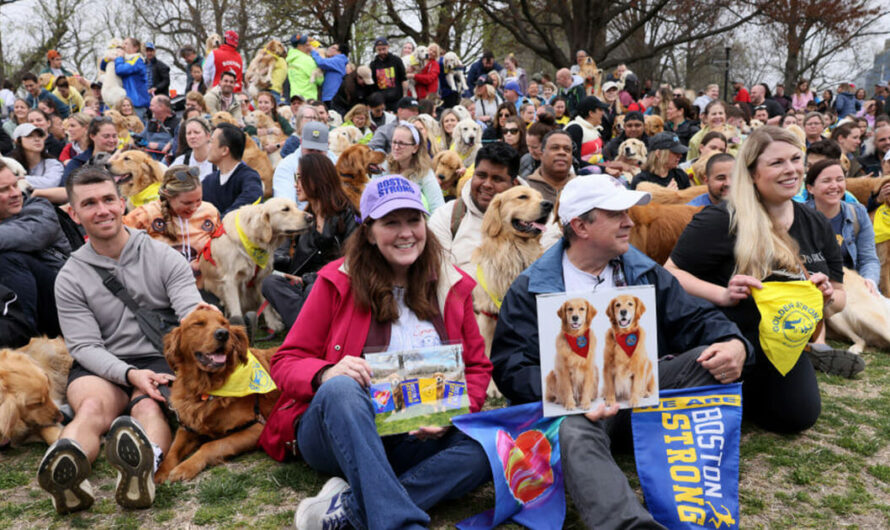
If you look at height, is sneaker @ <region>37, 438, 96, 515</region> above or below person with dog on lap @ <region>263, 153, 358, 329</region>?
below

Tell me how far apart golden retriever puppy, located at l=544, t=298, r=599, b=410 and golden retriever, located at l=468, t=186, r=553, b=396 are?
5.73 feet

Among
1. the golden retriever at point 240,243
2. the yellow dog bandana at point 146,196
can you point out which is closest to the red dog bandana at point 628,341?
the golden retriever at point 240,243

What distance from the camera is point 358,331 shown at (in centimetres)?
296

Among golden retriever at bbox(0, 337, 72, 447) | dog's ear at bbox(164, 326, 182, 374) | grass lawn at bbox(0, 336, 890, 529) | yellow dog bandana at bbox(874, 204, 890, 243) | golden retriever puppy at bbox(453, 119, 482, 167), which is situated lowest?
grass lawn at bbox(0, 336, 890, 529)

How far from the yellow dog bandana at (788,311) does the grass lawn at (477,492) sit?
0.68 meters

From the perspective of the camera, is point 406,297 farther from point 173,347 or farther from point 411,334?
point 173,347

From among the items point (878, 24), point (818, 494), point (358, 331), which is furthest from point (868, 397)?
point (878, 24)

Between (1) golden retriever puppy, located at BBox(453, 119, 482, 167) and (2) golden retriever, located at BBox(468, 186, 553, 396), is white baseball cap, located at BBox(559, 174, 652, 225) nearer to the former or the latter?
(2) golden retriever, located at BBox(468, 186, 553, 396)

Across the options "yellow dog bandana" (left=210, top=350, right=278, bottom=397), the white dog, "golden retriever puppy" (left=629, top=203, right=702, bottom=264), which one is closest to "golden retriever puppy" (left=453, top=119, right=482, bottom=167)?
"golden retriever puppy" (left=629, top=203, right=702, bottom=264)

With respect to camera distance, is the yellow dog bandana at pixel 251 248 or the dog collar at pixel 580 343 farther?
the yellow dog bandana at pixel 251 248

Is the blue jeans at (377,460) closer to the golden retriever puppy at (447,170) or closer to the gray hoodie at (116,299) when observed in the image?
the gray hoodie at (116,299)

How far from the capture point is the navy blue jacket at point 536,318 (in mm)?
3055

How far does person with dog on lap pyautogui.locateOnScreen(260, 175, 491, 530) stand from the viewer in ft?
9.05

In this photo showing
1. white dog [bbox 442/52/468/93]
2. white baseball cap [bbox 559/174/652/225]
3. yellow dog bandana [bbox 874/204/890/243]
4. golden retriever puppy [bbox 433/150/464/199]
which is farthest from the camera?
white dog [bbox 442/52/468/93]
